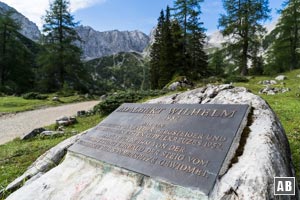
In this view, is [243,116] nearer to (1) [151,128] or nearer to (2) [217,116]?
(2) [217,116]

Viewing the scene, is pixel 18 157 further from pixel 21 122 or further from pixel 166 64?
pixel 166 64

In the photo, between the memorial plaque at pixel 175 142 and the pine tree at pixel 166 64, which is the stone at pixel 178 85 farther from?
the memorial plaque at pixel 175 142

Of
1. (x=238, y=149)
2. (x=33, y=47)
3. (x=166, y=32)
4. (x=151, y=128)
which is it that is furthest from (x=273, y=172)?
(x=33, y=47)

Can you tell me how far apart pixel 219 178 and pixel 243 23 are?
36.7 metres

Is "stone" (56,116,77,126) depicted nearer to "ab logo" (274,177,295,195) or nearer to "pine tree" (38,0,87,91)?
"ab logo" (274,177,295,195)

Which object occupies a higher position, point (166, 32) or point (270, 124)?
point (166, 32)

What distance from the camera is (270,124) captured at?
451 cm

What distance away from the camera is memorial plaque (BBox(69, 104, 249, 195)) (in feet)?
12.8

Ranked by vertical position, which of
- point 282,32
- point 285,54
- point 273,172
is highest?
point 282,32

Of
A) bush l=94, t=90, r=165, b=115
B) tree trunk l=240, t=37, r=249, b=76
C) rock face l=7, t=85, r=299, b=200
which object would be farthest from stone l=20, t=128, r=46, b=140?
tree trunk l=240, t=37, r=249, b=76

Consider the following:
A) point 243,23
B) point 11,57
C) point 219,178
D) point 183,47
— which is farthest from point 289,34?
point 219,178

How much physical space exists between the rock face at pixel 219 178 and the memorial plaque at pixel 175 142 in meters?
0.11

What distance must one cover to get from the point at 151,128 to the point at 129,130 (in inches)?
23.7

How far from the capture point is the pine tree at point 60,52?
42.1 metres
